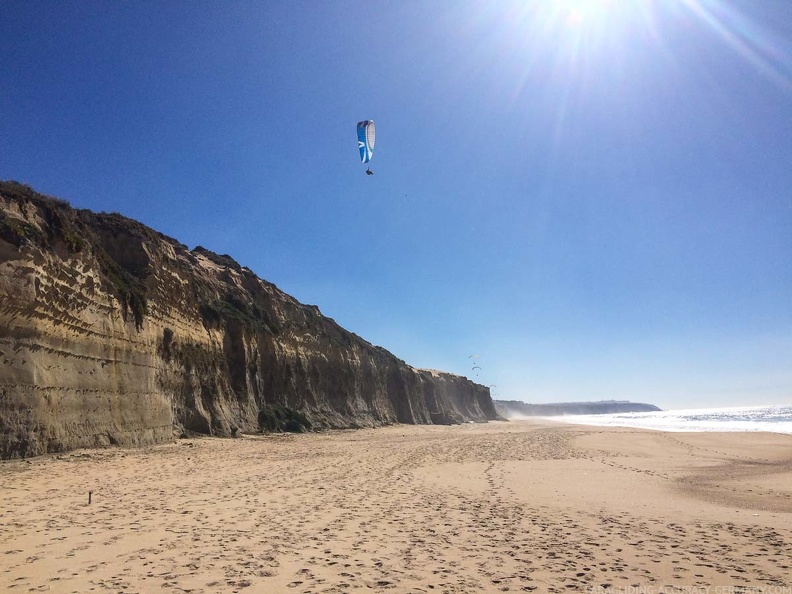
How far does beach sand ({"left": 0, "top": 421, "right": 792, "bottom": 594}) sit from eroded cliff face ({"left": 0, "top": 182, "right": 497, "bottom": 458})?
2.12 m

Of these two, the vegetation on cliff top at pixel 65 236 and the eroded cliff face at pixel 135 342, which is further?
the vegetation on cliff top at pixel 65 236

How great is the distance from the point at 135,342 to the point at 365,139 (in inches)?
559

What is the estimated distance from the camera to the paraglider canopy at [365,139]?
23578 mm

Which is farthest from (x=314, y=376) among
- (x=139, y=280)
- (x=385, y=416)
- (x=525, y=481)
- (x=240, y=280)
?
(x=525, y=481)

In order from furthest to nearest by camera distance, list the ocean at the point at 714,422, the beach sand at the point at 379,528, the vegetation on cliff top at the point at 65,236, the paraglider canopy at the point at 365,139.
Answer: the ocean at the point at 714,422 < the paraglider canopy at the point at 365,139 < the vegetation on cliff top at the point at 65,236 < the beach sand at the point at 379,528

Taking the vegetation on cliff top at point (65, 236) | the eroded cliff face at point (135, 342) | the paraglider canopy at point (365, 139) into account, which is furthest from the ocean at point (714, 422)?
the vegetation on cliff top at point (65, 236)

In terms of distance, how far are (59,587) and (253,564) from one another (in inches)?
80.5

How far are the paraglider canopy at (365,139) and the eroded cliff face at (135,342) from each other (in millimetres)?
12087

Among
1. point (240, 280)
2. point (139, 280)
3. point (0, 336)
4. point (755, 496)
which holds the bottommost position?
point (755, 496)

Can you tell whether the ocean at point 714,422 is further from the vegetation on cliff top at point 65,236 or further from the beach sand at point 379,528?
the vegetation on cliff top at point 65,236

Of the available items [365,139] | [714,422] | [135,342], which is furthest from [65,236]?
[714,422]

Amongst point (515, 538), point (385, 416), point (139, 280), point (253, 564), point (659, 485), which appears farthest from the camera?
point (385, 416)

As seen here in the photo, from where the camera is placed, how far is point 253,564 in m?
5.98

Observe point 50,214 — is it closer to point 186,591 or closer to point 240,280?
point 186,591
